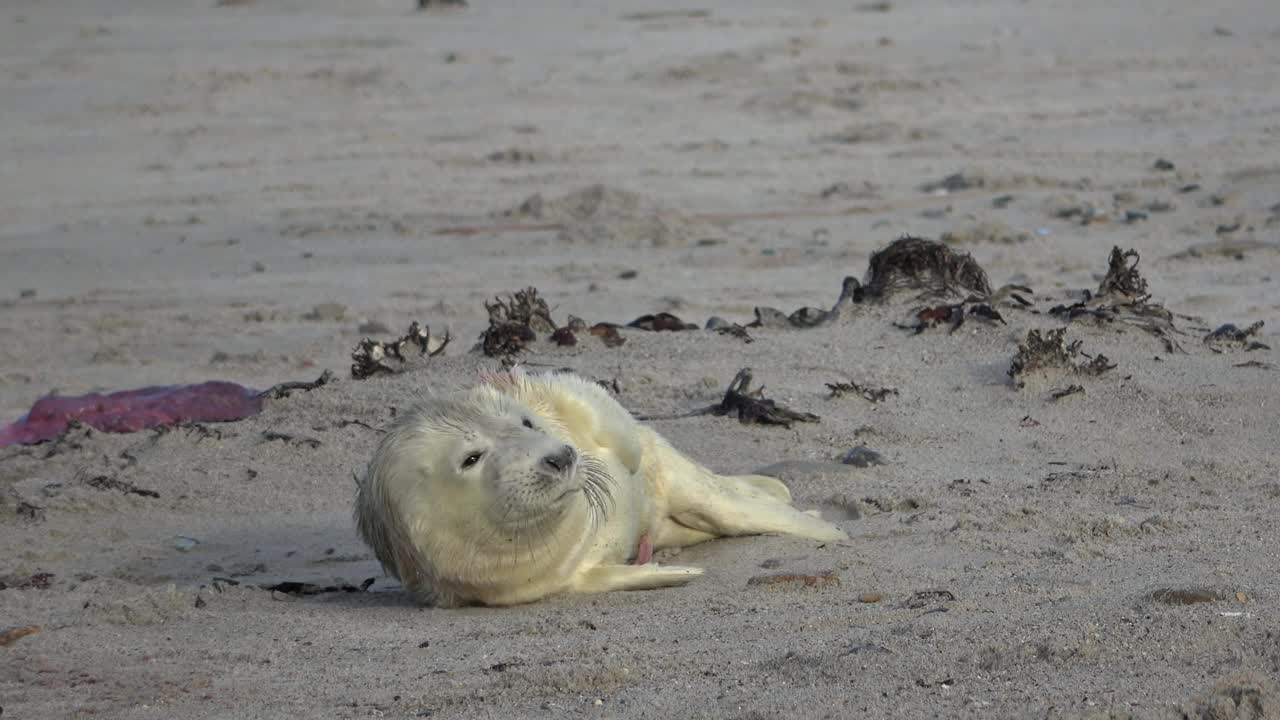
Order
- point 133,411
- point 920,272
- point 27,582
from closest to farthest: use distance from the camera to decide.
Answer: point 27,582, point 133,411, point 920,272

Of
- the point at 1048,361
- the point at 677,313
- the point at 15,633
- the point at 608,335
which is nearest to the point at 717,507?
the point at 15,633

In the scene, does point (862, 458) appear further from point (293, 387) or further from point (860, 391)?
point (293, 387)

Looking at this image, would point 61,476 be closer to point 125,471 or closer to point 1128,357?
point 125,471

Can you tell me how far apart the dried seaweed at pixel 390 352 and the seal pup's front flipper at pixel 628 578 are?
8.76ft

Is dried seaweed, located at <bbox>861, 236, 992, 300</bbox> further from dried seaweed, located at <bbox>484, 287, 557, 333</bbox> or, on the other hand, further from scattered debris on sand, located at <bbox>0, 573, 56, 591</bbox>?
scattered debris on sand, located at <bbox>0, 573, 56, 591</bbox>

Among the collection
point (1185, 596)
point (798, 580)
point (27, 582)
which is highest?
point (1185, 596)

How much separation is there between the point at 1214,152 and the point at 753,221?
12.7 feet

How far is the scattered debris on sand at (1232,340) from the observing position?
6.96 meters

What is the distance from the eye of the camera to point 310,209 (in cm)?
1205

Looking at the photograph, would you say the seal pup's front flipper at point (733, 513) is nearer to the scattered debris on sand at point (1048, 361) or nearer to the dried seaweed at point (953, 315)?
the scattered debris on sand at point (1048, 361)

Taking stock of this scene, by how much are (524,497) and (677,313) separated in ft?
16.6

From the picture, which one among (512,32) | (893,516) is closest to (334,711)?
(893,516)

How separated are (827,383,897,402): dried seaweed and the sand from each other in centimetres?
6

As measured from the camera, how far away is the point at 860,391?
A: 21.1ft
